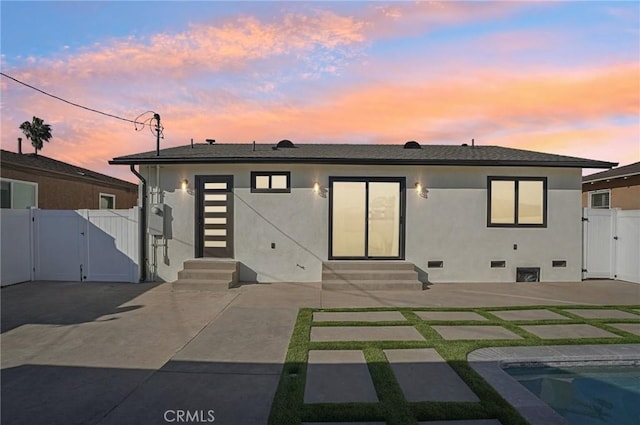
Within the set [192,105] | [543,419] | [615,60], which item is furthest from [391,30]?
[543,419]

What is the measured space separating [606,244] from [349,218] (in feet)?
23.6

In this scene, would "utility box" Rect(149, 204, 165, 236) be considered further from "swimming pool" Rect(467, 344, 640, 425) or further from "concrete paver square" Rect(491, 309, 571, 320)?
"concrete paver square" Rect(491, 309, 571, 320)

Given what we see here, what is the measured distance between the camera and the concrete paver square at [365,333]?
445cm

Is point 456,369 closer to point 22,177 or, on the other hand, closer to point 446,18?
point 446,18

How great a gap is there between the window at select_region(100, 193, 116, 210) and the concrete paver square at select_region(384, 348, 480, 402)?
17295mm

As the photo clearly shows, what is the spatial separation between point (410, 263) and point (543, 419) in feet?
18.8

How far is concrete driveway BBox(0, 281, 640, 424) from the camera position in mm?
2795

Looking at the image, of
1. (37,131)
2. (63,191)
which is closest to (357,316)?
(63,191)

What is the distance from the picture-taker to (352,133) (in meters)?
14.2

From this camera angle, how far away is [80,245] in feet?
27.4

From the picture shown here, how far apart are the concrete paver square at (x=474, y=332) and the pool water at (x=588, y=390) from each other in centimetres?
81

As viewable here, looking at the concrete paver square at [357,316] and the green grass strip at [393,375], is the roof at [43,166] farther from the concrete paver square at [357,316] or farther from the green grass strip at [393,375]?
the green grass strip at [393,375]

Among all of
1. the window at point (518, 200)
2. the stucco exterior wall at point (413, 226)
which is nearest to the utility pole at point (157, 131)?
the stucco exterior wall at point (413, 226)

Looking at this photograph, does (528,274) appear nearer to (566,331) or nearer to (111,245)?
(566,331)
